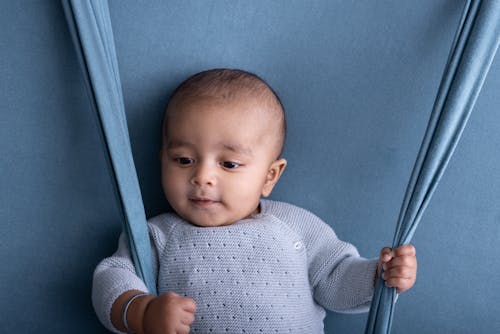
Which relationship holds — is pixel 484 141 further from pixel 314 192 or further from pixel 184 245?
pixel 184 245

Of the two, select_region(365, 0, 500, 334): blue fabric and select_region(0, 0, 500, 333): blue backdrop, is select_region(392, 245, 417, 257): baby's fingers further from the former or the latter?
select_region(0, 0, 500, 333): blue backdrop

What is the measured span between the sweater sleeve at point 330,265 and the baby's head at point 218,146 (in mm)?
113

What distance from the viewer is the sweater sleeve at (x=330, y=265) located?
1.07 meters

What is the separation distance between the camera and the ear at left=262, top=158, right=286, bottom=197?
1133 millimetres

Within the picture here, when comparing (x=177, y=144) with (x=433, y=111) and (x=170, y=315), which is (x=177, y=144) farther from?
(x=433, y=111)

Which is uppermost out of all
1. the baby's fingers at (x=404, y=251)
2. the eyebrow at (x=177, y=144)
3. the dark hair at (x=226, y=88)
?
the dark hair at (x=226, y=88)

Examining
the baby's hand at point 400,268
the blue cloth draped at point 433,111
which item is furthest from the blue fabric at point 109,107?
the baby's hand at point 400,268

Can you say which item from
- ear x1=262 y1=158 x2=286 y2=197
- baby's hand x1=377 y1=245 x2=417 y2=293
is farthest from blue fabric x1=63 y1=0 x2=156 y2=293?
baby's hand x1=377 y1=245 x2=417 y2=293

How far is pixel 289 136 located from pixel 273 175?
0.10 metres

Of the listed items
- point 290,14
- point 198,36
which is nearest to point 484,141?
point 290,14

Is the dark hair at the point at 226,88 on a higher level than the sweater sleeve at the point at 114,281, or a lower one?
higher

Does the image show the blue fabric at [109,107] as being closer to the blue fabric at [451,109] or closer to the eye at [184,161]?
the eye at [184,161]

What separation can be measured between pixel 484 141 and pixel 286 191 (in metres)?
0.42

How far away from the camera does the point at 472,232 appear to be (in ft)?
3.83
